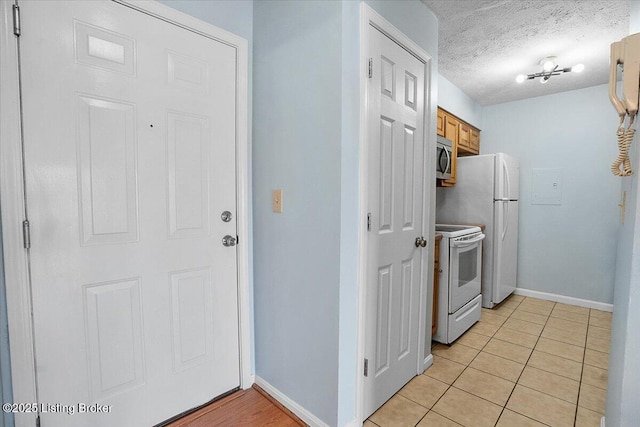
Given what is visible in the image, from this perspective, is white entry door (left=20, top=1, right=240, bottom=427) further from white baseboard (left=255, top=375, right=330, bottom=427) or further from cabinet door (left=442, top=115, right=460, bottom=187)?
cabinet door (left=442, top=115, right=460, bottom=187)

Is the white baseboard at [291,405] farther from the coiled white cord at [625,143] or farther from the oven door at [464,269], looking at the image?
the coiled white cord at [625,143]

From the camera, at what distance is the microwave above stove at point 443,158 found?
276 cm

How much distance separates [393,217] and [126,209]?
136 centimetres

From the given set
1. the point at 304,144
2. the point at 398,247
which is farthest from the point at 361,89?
the point at 398,247

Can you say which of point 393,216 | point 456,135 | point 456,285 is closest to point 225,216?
point 393,216

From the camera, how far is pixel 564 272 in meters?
3.48

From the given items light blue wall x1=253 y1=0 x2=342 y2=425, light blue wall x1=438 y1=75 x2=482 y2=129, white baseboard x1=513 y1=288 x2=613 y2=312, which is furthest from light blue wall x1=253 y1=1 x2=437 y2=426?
white baseboard x1=513 y1=288 x2=613 y2=312

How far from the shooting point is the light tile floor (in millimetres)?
1638

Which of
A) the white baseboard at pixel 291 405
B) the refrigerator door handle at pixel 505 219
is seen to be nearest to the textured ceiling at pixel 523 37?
the refrigerator door handle at pixel 505 219

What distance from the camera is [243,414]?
1623mm

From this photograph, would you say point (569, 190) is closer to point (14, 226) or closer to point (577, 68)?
point (577, 68)

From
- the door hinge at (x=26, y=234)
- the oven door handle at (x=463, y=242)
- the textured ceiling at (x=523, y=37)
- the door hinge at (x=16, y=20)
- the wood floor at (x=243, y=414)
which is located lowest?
the wood floor at (x=243, y=414)

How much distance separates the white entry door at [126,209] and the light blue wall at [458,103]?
7.54 feet

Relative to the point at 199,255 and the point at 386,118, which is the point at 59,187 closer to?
the point at 199,255
